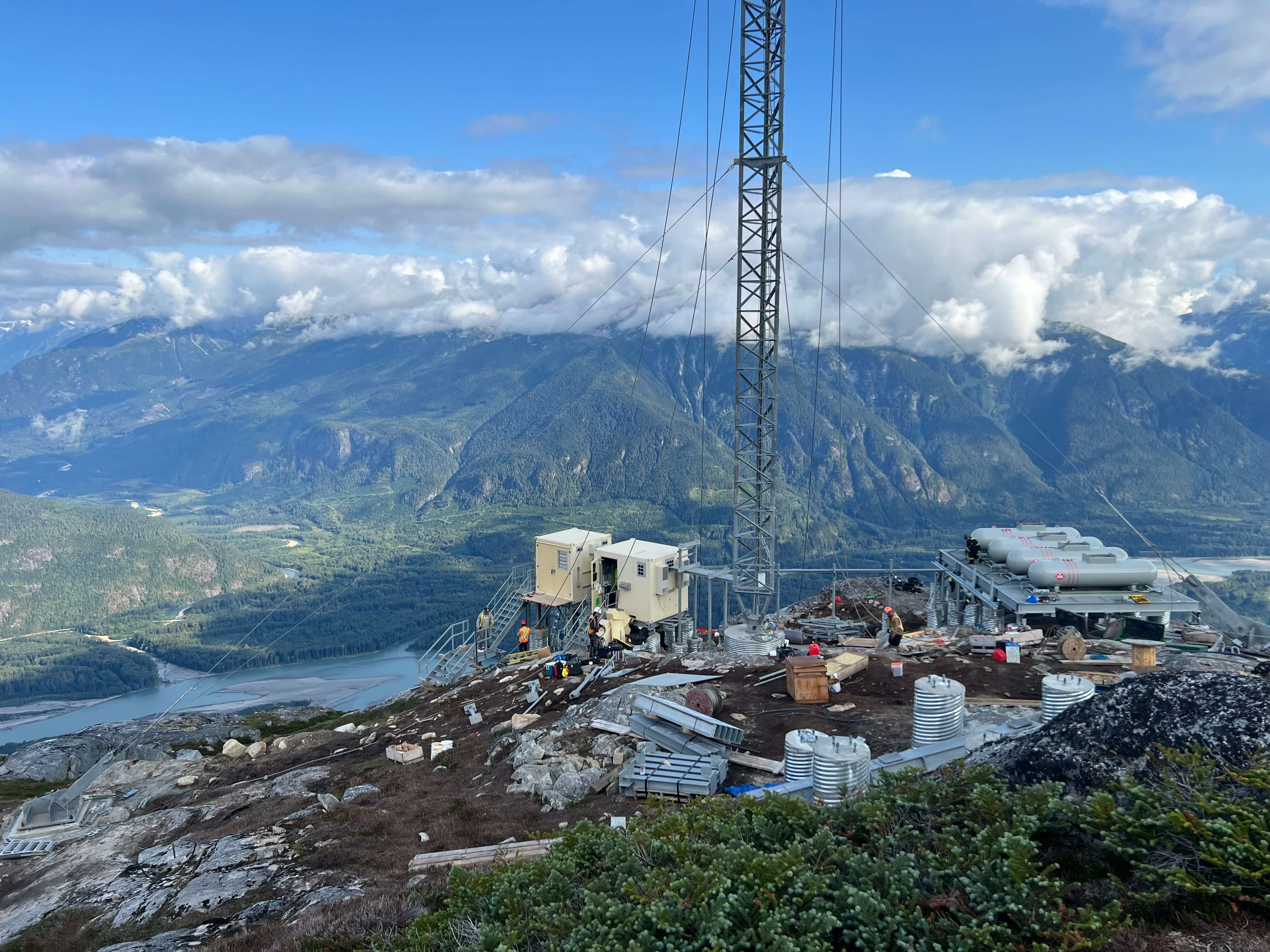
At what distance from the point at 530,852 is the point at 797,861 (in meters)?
5.67

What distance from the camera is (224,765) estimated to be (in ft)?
84.3

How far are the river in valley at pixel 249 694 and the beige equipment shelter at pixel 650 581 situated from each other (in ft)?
336

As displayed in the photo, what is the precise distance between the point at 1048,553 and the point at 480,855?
25643 mm

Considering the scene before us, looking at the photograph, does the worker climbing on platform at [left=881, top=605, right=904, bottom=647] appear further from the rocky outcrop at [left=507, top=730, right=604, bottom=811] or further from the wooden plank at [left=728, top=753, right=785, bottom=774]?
the rocky outcrop at [left=507, top=730, right=604, bottom=811]

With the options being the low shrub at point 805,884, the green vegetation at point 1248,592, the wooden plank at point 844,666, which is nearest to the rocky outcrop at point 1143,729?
the low shrub at point 805,884

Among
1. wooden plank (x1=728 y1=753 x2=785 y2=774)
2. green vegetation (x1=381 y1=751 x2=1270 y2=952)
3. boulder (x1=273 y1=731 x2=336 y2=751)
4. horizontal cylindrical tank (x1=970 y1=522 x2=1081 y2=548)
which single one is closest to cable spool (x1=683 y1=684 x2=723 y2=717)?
wooden plank (x1=728 y1=753 x2=785 y2=774)

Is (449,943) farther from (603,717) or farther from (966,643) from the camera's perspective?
(966,643)

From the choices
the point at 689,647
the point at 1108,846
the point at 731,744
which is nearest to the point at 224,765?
the point at 689,647

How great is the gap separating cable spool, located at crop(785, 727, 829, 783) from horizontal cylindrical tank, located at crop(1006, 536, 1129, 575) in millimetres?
19623

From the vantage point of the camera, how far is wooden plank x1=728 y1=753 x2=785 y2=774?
14398 millimetres

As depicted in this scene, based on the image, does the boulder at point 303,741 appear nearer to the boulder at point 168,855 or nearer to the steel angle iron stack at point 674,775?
the boulder at point 168,855

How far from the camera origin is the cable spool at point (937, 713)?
1401 cm

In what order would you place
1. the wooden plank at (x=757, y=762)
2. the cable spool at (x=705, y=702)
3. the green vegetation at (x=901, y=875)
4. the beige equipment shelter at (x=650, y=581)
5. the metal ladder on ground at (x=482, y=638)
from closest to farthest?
the green vegetation at (x=901, y=875) < the wooden plank at (x=757, y=762) < the cable spool at (x=705, y=702) < the beige equipment shelter at (x=650, y=581) < the metal ladder on ground at (x=482, y=638)

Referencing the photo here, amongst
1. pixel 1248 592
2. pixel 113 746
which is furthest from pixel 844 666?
pixel 1248 592
